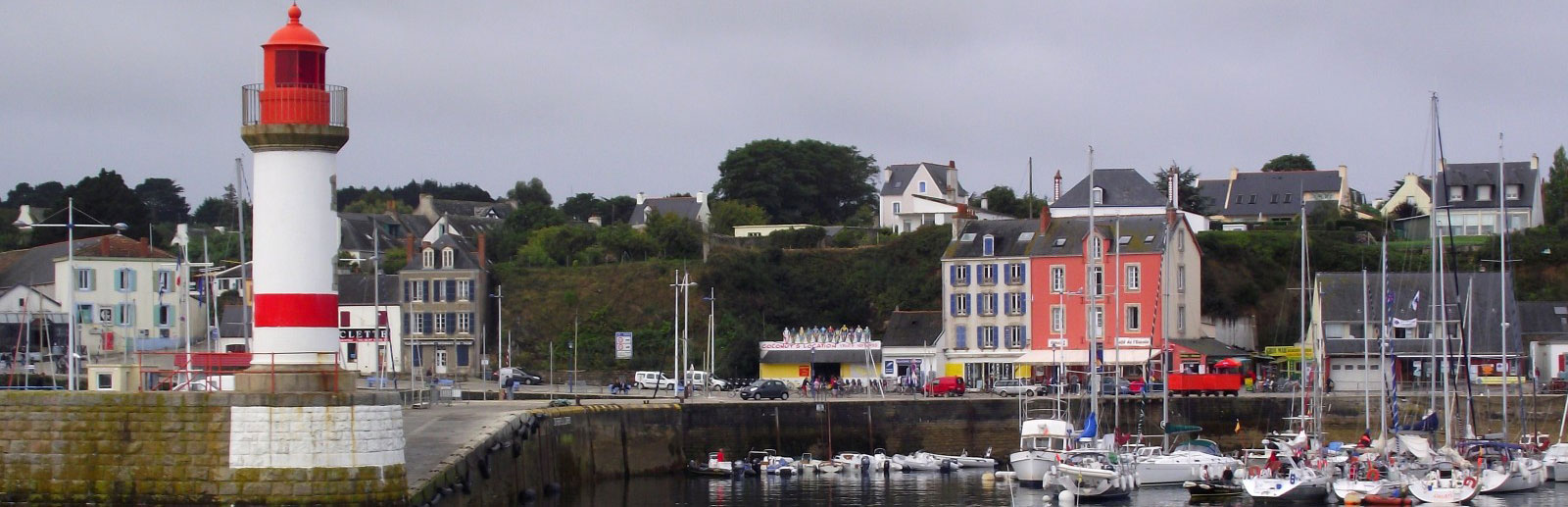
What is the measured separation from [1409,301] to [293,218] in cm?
4761

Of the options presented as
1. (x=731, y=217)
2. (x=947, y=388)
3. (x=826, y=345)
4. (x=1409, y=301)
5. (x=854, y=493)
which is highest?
(x=731, y=217)

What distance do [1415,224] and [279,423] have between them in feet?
217

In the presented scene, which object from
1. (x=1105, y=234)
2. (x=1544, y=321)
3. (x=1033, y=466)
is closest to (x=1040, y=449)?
(x=1033, y=466)

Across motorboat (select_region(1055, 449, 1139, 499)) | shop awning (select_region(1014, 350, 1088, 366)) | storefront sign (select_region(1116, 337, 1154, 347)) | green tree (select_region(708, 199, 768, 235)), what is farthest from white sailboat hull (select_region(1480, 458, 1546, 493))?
green tree (select_region(708, 199, 768, 235))

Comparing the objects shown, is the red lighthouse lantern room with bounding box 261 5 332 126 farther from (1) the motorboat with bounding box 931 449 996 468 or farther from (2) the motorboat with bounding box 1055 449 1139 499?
(1) the motorboat with bounding box 931 449 996 468

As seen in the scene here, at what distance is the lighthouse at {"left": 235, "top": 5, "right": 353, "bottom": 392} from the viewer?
2694cm

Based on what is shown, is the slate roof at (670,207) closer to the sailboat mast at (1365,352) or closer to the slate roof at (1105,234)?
the slate roof at (1105,234)

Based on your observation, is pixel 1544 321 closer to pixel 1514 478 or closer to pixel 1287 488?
pixel 1514 478

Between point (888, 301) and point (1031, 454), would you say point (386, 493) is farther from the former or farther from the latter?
point (888, 301)

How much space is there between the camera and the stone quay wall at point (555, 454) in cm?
3319

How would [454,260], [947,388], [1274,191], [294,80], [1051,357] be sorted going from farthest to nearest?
1. [1274,191]
2. [454,260]
3. [1051,357]
4. [947,388]
5. [294,80]

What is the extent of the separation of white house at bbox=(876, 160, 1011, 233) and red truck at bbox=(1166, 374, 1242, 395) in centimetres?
2775

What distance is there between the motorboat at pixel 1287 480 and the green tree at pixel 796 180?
2140 inches

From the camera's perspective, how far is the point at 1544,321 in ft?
218
